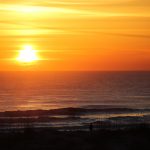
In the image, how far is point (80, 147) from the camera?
23.6m

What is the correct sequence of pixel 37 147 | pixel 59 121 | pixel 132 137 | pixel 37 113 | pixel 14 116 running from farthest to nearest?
pixel 37 113 → pixel 14 116 → pixel 59 121 → pixel 132 137 → pixel 37 147

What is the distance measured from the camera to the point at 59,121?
51.9m

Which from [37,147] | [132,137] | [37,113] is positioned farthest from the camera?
[37,113]

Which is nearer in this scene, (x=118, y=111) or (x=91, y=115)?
(x=91, y=115)

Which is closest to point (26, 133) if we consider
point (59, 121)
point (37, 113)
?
point (59, 121)

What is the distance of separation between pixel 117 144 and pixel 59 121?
92.5 ft

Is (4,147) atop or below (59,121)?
below

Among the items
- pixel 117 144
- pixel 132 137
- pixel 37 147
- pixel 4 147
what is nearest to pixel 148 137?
pixel 132 137

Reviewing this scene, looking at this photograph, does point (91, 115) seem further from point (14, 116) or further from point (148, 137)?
point (148, 137)

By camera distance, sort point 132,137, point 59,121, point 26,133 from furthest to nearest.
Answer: point 59,121
point 26,133
point 132,137

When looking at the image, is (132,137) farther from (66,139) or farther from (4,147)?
(4,147)

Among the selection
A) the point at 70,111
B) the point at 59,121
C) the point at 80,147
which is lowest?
the point at 80,147

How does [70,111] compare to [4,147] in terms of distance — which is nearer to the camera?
[4,147]

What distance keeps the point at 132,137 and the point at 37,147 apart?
5.79m
